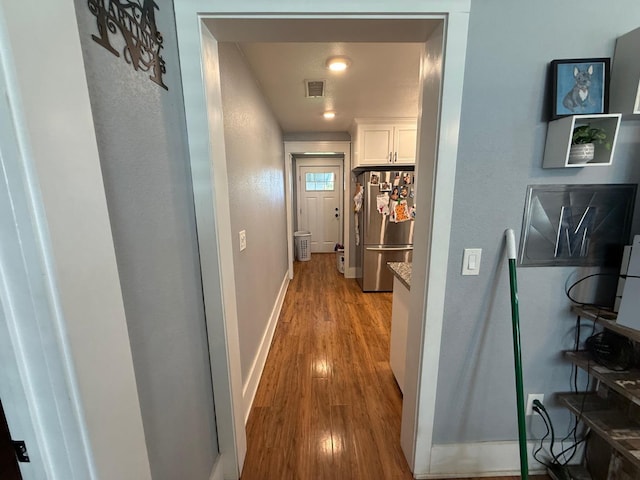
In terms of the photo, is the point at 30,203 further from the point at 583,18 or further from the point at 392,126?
the point at 392,126

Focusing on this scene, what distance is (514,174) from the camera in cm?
108

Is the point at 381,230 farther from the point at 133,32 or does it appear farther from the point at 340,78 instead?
the point at 133,32

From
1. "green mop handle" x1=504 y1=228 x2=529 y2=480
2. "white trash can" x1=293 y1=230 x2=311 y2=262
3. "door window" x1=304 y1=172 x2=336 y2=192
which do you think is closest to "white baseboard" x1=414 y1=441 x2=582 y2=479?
"green mop handle" x1=504 y1=228 x2=529 y2=480

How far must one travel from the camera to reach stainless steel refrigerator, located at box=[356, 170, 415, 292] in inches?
134

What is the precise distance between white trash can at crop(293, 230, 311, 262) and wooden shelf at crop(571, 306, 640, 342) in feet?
14.4

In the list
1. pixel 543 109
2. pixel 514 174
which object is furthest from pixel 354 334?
pixel 543 109

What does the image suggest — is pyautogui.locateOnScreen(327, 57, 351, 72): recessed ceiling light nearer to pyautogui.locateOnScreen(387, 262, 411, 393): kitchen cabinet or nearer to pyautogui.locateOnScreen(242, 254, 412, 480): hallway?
pyautogui.locateOnScreen(387, 262, 411, 393): kitchen cabinet

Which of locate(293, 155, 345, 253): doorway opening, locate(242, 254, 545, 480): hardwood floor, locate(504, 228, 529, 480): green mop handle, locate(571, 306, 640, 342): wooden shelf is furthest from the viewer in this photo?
locate(293, 155, 345, 253): doorway opening

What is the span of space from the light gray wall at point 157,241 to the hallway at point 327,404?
50 cm

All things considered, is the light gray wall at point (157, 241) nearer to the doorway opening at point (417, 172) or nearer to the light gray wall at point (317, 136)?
the doorway opening at point (417, 172)

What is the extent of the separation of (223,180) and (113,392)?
82 cm

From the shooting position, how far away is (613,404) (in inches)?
45.9

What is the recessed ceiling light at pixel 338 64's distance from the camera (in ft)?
5.80

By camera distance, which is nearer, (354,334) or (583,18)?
(583,18)
